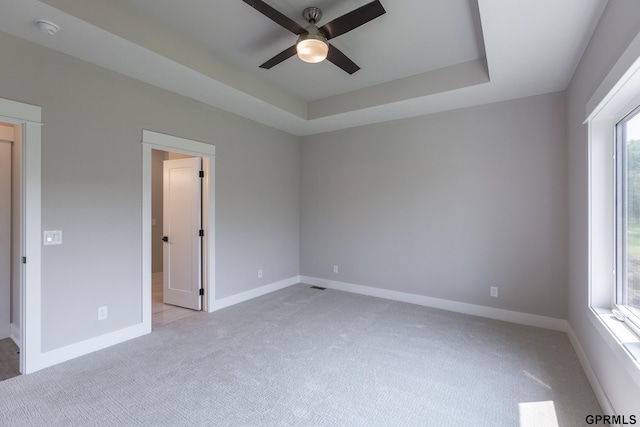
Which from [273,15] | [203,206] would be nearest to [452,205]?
[273,15]

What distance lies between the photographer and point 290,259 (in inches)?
208

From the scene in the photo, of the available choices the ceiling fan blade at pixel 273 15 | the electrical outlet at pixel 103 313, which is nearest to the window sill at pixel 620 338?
the ceiling fan blade at pixel 273 15

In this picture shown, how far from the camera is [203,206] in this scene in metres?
3.96

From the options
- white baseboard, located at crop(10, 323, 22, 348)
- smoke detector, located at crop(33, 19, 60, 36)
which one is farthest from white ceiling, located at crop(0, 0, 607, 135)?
white baseboard, located at crop(10, 323, 22, 348)

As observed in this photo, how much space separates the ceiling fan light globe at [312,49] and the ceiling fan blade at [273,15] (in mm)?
99

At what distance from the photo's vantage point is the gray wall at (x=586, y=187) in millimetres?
1672

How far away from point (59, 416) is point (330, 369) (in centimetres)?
187

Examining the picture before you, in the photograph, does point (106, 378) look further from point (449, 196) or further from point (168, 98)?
point (449, 196)

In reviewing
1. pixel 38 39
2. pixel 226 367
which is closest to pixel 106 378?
pixel 226 367

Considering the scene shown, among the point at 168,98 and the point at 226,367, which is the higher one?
the point at 168,98

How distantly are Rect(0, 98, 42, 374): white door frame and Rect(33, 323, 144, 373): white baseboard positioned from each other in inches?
1.9

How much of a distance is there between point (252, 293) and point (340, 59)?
341cm

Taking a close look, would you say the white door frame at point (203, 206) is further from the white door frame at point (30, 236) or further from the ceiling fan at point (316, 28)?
the ceiling fan at point (316, 28)

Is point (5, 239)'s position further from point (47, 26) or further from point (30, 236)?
point (47, 26)
